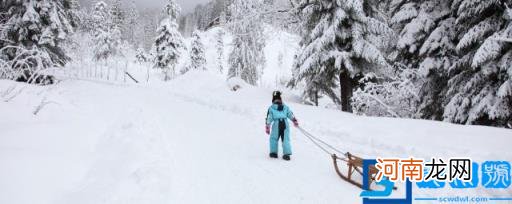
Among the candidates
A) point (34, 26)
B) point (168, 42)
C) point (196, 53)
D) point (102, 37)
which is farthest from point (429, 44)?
point (102, 37)

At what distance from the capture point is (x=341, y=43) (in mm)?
15500

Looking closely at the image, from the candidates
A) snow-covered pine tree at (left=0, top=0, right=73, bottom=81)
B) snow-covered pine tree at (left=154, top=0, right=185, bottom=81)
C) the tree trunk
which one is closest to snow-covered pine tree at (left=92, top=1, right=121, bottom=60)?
snow-covered pine tree at (left=154, top=0, right=185, bottom=81)

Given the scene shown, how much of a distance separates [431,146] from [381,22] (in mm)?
7638

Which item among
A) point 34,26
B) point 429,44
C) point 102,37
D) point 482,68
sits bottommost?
point 482,68

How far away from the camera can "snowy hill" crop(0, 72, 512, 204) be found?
6191 millimetres

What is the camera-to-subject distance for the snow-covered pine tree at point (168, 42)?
1863 inches

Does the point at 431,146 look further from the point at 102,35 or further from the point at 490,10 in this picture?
the point at 102,35

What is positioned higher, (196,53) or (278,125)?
(196,53)

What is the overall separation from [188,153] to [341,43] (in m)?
8.85

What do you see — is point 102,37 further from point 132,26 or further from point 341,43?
point 132,26

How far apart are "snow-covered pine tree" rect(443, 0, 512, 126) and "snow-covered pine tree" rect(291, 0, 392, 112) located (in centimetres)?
A: 289

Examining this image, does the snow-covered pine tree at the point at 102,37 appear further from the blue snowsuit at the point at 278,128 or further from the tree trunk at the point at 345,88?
the blue snowsuit at the point at 278,128

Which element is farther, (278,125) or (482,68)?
(482,68)

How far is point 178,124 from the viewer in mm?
13938
